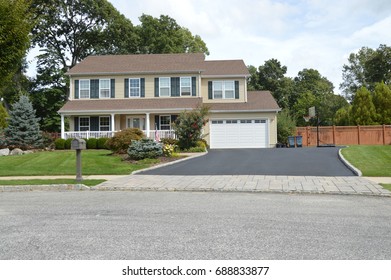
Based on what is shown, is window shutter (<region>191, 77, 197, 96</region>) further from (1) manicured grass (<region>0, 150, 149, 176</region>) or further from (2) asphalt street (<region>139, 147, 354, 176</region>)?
(2) asphalt street (<region>139, 147, 354, 176</region>)

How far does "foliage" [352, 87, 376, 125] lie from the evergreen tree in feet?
93.6

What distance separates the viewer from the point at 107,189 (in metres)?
11.8

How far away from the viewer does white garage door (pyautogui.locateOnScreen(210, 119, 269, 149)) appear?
30.6 m

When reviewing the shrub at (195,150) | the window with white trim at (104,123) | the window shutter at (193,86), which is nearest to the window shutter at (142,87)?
the window with white trim at (104,123)

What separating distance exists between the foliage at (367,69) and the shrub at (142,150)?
134 feet

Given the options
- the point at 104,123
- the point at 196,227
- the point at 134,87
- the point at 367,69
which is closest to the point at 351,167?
the point at 196,227

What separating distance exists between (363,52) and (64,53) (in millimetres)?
44675

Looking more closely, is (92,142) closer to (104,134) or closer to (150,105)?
(104,134)

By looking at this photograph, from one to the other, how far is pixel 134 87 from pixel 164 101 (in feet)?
10.00

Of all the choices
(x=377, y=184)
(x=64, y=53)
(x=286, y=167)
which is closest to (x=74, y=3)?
(x=64, y=53)

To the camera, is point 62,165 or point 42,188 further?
point 62,165

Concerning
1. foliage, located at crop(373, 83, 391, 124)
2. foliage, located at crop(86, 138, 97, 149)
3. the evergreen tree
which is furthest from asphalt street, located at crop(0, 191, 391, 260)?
foliage, located at crop(373, 83, 391, 124)

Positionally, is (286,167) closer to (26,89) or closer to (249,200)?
(249,200)

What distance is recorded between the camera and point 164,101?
3073 cm
